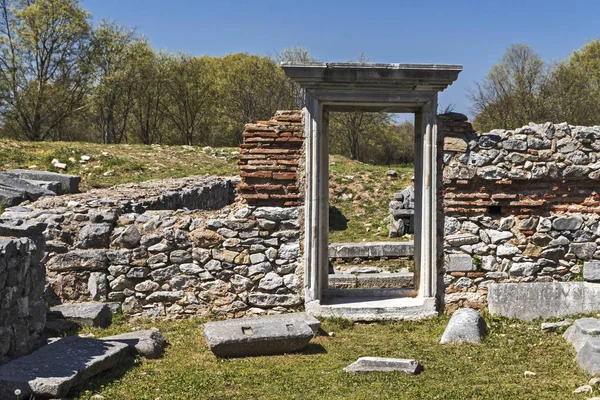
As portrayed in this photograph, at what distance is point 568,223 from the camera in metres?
8.80

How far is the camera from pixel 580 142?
8.79 meters

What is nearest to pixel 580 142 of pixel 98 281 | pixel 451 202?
pixel 451 202

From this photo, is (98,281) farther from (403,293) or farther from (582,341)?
(582,341)

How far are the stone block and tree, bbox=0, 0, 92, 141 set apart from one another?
25.8 m

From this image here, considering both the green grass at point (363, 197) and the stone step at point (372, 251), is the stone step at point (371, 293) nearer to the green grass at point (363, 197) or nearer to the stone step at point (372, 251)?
the stone step at point (372, 251)

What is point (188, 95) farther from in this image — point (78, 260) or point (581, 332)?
point (581, 332)

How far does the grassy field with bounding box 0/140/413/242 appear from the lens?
58.4ft

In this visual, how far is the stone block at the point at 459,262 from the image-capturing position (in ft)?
28.9

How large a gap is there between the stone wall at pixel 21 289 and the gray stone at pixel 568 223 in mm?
6590

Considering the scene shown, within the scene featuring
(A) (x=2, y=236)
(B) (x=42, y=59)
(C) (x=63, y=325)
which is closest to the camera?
(A) (x=2, y=236)

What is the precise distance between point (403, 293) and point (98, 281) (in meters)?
4.34

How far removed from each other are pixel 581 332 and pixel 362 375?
2.56 m

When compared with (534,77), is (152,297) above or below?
below

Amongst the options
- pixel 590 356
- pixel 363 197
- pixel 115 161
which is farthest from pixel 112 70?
pixel 590 356
